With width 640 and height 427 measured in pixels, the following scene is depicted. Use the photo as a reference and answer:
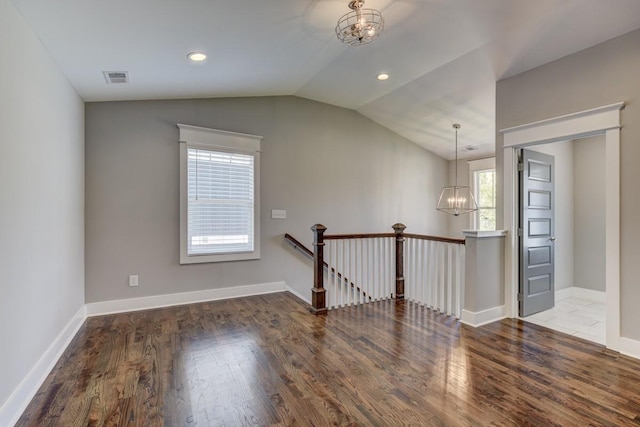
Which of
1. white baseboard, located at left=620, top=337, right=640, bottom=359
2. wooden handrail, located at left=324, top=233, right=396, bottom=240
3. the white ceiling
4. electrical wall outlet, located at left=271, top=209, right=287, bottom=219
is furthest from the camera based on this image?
electrical wall outlet, located at left=271, top=209, right=287, bottom=219

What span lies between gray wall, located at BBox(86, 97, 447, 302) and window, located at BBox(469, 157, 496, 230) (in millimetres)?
730

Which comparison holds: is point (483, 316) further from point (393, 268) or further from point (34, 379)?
point (34, 379)

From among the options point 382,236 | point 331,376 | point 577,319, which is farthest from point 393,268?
point 331,376

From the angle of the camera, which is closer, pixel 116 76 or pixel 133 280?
pixel 116 76

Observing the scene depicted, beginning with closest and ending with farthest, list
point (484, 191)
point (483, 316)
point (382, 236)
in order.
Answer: point (483, 316) < point (382, 236) < point (484, 191)

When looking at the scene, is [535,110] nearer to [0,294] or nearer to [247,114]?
[247,114]

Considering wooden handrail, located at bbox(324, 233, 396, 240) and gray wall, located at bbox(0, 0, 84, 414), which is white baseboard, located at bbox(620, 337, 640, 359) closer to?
wooden handrail, located at bbox(324, 233, 396, 240)

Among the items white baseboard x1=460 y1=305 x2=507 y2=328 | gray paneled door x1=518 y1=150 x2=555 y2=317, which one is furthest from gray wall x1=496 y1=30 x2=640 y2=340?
white baseboard x1=460 y1=305 x2=507 y2=328

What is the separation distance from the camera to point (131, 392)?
2172 millimetres

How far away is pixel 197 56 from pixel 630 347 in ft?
15.0

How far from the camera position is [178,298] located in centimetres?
416

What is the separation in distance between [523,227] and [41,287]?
15.2 ft

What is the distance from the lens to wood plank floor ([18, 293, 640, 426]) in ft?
6.34

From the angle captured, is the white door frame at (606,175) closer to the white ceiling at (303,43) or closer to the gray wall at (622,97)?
the gray wall at (622,97)
